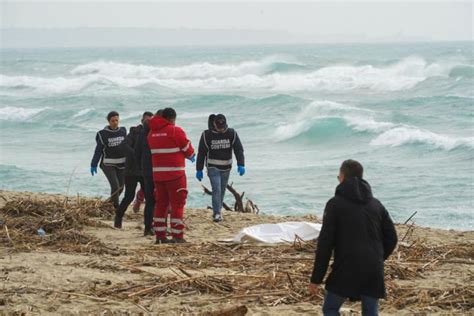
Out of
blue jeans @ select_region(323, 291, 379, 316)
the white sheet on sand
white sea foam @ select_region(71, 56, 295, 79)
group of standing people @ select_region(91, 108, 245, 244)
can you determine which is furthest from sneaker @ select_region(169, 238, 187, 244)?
white sea foam @ select_region(71, 56, 295, 79)

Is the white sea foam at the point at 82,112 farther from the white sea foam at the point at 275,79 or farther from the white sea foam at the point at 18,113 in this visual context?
the white sea foam at the point at 275,79

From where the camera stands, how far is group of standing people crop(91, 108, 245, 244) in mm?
9852

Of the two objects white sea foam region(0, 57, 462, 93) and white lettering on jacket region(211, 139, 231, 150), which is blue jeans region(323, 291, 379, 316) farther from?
white sea foam region(0, 57, 462, 93)

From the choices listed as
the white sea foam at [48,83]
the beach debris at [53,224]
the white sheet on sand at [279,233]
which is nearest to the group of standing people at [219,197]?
the beach debris at [53,224]

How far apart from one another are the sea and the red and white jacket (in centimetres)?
287

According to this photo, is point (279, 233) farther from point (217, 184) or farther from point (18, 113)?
point (18, 113)

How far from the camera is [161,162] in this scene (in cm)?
987

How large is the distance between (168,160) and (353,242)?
477cm

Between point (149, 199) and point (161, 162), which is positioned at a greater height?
point (161, 162)

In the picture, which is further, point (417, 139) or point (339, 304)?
point (417, 139)

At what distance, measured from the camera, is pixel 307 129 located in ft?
101

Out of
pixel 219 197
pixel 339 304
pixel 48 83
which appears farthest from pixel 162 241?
pixel 48 83

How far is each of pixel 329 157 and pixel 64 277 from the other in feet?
60.0

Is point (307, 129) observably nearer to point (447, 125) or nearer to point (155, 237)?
point (447, 125)
